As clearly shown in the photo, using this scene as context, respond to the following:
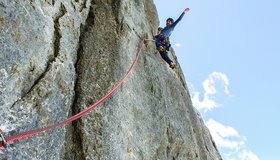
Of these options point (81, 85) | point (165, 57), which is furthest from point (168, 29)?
point (81, 85)

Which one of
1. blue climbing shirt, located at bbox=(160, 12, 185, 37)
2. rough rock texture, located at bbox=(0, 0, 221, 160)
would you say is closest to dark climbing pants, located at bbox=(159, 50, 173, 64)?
blue climbing shirt, located at bbox=(160, 12, 185, 37)

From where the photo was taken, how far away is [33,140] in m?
5.36

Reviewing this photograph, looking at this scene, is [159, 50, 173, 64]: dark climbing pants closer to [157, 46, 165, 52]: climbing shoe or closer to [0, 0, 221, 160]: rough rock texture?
[157, 46, 165, 52]: climbing shoe

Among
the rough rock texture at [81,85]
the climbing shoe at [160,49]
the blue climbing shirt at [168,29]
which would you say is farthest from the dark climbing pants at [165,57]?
the rough rock texture at [81,85]

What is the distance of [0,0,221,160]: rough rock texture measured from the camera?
544 centimetres

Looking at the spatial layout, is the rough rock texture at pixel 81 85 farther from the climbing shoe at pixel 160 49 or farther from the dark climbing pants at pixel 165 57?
the dark climbing pants at pixel 165 57

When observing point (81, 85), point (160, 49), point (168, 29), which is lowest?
point (81, 85)

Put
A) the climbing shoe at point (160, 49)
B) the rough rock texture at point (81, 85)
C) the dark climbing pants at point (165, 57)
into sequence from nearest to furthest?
1. the rough rock texture at point (81, 85)
2. the climbing shoe at point (160, 49)
3. the dark climbing pants at point (165, 57)

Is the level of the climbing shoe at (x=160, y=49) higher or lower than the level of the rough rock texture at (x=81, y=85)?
higher

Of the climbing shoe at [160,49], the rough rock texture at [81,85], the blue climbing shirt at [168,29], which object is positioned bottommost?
the rough rock texture at [81,85]

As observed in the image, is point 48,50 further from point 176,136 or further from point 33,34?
point 176,136

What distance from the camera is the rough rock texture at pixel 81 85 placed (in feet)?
17.9

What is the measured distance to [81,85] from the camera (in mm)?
6898

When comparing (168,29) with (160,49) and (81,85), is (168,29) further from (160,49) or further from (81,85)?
(81,85)
